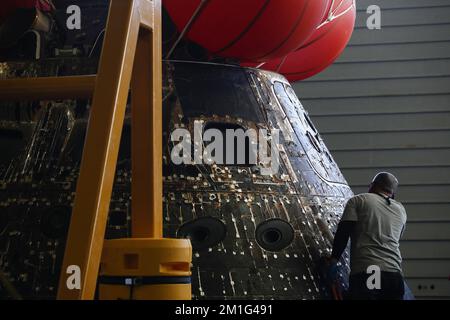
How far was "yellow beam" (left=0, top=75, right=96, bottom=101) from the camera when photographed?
2377mm

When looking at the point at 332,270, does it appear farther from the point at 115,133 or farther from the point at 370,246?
the point at 115,133

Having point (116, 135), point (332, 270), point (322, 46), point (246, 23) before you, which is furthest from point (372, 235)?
point (116, 135)

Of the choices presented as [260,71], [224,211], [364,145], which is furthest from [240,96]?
[364,145]

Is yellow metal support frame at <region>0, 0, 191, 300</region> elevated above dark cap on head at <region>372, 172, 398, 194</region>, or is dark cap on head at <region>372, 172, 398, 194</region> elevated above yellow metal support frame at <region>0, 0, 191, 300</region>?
dark cap on head at <region>372, 172, 398, 194</region>

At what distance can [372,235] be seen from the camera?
3.33 meters

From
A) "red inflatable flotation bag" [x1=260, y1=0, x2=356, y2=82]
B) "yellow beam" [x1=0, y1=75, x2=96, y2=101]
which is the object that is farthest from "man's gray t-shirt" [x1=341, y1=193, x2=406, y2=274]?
"yellow beam" [x1=0, y1=75, x2=96, y2=101]

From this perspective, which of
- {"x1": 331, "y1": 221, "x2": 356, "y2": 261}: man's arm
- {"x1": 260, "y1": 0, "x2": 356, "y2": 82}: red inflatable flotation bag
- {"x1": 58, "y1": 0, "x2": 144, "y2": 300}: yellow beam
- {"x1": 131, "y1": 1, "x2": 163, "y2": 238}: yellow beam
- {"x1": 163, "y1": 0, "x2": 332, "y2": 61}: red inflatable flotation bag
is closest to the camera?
{"x1": 58, "y1": 0, "x2": 144, "y2": 300}: yellow beam

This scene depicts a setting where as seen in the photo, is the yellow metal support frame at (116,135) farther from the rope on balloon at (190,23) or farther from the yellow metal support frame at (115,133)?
the rope on balloon at (190,23)

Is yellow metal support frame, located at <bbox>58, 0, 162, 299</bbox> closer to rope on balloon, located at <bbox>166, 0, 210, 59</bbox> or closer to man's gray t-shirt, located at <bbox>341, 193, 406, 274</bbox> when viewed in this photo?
rope on balloon, located at <bbox>166, 0, 210, 59</bbox>

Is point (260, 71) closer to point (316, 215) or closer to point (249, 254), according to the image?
point (316, 215)

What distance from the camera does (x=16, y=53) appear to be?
357 centimetres

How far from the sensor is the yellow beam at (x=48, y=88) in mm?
2377

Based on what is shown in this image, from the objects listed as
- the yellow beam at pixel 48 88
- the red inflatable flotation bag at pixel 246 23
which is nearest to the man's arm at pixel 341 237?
the red inflatable flotation bag at pixel 246 23

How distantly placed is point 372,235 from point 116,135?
151 centimetres
